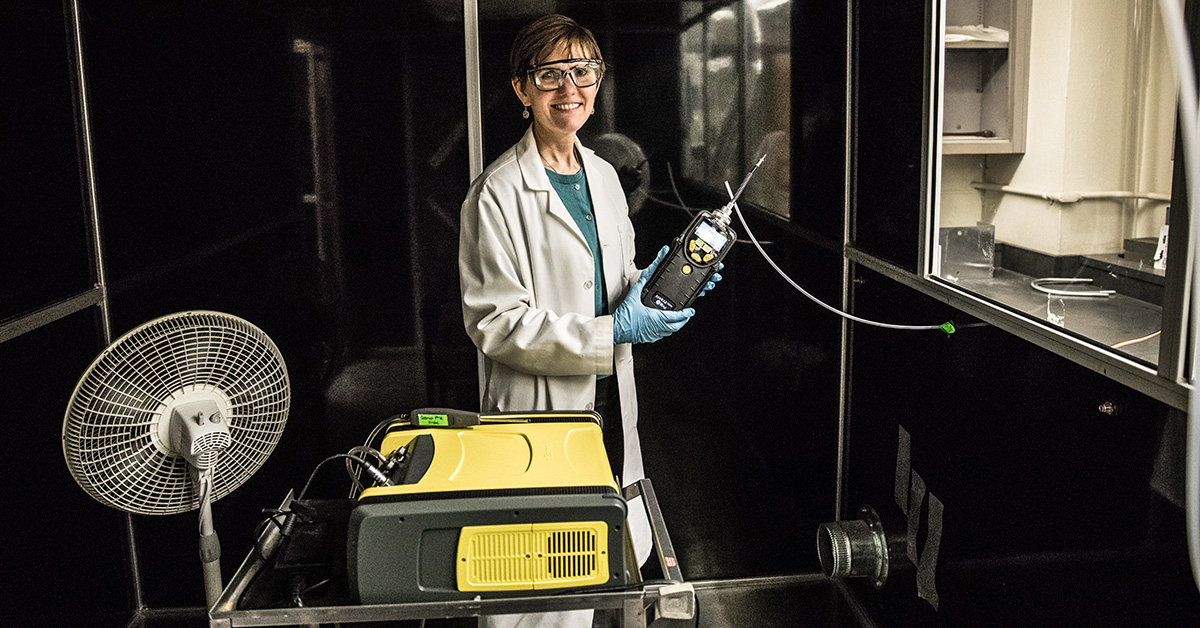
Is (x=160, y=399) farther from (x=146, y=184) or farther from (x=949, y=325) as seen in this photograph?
(x=949, y=325)

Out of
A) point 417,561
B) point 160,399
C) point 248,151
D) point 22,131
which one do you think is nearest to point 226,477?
point 160,399

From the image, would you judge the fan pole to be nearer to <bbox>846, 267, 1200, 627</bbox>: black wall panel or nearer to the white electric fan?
the white electric fan

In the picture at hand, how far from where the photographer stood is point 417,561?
132 centimetres

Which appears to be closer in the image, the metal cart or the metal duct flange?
the metal cart

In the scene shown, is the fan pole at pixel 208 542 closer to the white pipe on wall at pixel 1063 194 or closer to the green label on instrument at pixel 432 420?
the green label on instrument at pixel 432 420

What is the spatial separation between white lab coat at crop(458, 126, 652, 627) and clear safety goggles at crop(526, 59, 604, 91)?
0.43 feet

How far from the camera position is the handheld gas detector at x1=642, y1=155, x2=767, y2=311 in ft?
6.90

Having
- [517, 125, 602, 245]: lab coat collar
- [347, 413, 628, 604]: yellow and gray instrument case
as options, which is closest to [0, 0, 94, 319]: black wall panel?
[517, 125, 602, 245]: lab coat collar

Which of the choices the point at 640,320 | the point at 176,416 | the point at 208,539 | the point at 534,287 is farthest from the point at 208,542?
the point at 640,320

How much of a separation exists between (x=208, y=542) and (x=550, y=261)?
941 millimetres

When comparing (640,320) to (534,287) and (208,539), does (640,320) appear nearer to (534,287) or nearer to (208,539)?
(534,287)

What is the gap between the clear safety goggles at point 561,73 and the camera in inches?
80.6

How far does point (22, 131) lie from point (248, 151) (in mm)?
573

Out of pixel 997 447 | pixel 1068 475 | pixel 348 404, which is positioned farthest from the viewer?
pixel 348 404
